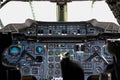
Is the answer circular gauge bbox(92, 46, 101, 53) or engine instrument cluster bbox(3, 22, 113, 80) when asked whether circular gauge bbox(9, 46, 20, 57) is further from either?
circular gauge bbox(92, 46, 101, 53)

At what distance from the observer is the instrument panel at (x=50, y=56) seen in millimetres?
7535

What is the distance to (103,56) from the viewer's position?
7730mm

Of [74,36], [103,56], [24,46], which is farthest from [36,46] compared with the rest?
[103,56]

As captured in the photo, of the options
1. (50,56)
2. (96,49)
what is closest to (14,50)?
(50,56)

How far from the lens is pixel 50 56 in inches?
301

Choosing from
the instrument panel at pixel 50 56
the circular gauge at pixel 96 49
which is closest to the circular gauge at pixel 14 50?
the instrument panel at pixel 50 56

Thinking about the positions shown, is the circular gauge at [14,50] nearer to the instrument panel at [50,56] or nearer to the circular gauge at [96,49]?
the instrument panel at [50,56]

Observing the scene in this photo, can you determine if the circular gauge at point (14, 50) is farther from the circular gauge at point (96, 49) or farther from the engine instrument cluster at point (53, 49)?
the circular gauge at point (96, 49)

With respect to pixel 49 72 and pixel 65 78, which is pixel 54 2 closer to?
pixel 49 72

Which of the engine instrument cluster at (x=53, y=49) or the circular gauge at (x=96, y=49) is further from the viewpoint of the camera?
the circular gauge at (x=96, y=49)

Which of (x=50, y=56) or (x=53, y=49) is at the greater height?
(x=53, y=49)

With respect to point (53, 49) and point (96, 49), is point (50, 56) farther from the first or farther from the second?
point (96, 49)

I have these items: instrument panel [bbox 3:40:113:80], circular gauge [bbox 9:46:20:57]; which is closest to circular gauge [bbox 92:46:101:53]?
instrument panel [bbox 3:40:113:80]

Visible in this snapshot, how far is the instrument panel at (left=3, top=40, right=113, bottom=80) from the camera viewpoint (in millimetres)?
7535
